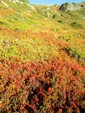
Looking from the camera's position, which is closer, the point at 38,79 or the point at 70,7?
the point at 38,79

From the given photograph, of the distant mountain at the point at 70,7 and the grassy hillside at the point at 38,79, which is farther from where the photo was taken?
the distant mountain at the point at 70,7

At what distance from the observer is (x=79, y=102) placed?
1212 centimetres

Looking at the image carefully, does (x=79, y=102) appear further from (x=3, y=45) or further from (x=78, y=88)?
(x=3, y=45)

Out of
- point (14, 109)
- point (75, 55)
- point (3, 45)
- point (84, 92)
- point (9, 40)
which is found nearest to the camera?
point (14, 109)

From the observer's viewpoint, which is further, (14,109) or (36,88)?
(36,88)

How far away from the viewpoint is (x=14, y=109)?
11.6m

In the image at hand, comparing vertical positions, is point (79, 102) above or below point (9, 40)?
below

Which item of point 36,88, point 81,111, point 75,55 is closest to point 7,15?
point 75,55

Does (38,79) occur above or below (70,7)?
above

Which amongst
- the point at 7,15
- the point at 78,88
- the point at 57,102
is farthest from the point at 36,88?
the point at 7,15

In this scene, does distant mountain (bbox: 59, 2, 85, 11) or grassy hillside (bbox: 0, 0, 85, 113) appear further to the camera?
distant mountain (bbox: 59, 2, 85, 11)

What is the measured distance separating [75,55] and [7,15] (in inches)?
659

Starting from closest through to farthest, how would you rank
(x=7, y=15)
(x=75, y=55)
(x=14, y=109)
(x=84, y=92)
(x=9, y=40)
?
(x=14, y=109)
(x=84, y=92)
(x=9, y=40)
(x=75, y=55)
(x=7, y=15)

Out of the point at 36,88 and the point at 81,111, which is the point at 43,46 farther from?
the point at 81,111
